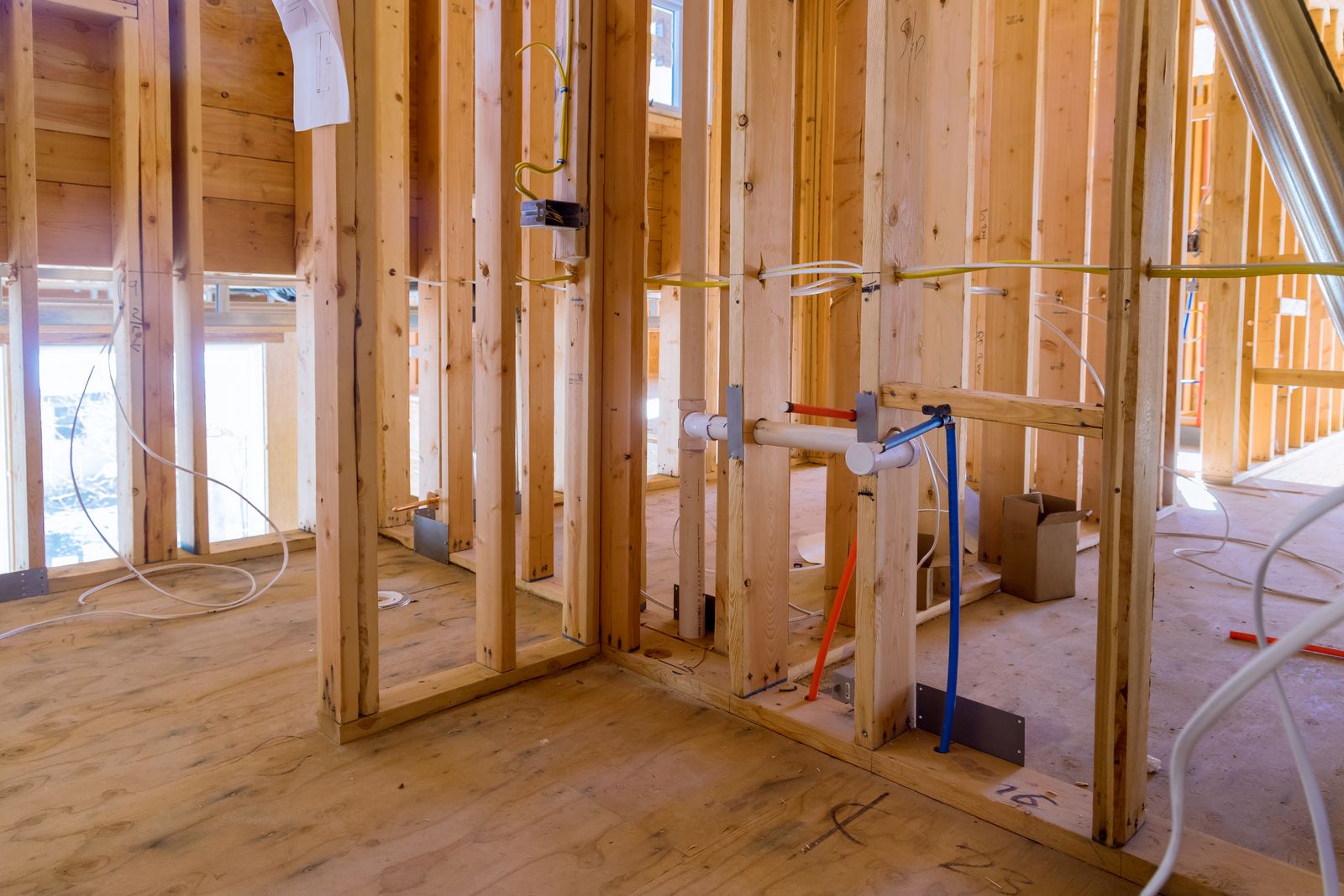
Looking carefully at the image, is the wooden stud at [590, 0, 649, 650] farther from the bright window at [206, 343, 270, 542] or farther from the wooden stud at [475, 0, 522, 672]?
the bright window at [206, 343, 270, 542]

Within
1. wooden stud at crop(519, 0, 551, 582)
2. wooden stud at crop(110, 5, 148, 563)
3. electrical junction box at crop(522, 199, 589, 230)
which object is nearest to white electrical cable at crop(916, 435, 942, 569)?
electrical junction box at crop(522, 199, 589, 230)

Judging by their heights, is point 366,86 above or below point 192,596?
above

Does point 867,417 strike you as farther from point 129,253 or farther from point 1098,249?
point 1098,249

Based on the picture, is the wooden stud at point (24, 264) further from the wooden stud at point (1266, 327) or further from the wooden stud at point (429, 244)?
the wooden stud at point (1266, 327)

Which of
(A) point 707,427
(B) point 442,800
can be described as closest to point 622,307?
(A) point 707,427

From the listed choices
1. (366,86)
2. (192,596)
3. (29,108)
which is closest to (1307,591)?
(366,86)

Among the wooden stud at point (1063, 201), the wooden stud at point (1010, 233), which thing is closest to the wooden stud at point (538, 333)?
the wooden stud at point (1010, 233)

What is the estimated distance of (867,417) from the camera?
5.70 ft

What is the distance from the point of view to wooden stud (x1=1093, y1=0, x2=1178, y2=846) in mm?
1374

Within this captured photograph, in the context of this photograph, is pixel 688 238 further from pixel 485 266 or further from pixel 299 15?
pixel 299 15

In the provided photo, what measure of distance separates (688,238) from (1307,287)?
5788mm

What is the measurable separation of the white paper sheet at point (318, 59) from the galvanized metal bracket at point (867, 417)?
1.12 m

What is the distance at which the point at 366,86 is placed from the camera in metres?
1.84

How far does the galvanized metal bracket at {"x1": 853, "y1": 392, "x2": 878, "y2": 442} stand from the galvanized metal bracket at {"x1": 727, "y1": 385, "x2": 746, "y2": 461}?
0.31m
